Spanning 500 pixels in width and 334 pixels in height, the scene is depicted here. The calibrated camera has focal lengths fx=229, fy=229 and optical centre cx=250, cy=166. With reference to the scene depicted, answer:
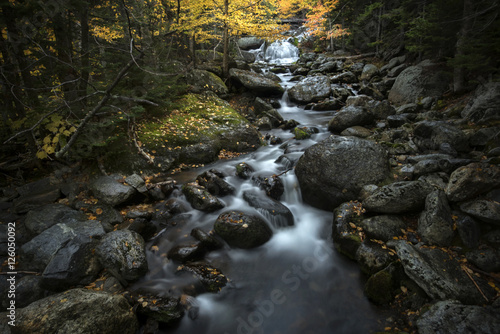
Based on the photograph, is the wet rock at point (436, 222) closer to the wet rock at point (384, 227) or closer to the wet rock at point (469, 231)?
the wet rock at point (469, 231)

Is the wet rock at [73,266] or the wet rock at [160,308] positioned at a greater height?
the wet rock at [73,266]

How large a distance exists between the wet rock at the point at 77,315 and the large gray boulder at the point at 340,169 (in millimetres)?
4998

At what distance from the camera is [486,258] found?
387 cm

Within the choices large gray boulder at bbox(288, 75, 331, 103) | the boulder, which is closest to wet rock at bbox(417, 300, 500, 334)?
the boulder

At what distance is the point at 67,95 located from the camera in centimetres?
640

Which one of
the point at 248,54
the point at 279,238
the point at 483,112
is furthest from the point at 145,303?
the point at 248,54

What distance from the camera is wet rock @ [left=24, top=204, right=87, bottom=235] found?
4812mm

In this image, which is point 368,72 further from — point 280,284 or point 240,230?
point 280,284

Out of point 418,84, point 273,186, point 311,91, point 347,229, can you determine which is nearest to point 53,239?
point 273,186

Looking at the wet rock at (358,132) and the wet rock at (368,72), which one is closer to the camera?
the wet rock at (358,132)

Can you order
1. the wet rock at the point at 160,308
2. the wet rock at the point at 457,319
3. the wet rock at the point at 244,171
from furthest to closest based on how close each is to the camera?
the wet rock at the point at 244,171 < the wet rock at the point at 160,308 < the wet rock at the point at 457,319

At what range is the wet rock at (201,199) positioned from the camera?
6.23 m

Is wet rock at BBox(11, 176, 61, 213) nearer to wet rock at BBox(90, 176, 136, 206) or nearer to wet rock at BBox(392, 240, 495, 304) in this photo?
wet rock at BBox(90, 176, 136, 206)

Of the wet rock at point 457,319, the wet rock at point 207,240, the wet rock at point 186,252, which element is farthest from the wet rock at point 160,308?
the wet rock at point 457,319
